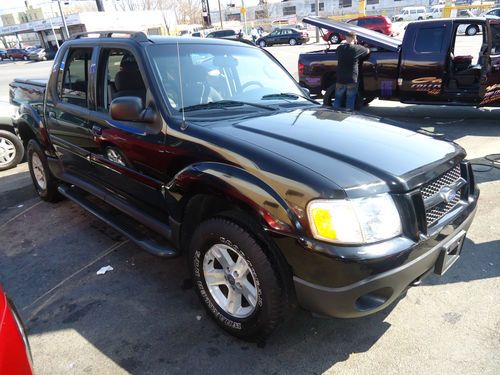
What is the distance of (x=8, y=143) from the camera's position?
6930 millimetres

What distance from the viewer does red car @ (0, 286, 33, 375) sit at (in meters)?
1.56

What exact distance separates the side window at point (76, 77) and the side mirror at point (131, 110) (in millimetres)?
1092

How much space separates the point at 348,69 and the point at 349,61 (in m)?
0.15

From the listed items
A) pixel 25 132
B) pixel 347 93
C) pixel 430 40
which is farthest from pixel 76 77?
pixel 430 40

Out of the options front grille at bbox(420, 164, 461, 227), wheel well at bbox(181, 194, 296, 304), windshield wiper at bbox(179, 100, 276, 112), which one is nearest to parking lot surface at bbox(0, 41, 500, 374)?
wheel well at bbox(181, 194, 296, 304)

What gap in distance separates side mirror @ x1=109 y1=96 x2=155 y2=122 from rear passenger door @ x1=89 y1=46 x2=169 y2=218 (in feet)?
0.28

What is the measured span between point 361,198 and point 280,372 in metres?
1.13

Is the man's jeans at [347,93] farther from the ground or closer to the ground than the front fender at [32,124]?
closer to the ground

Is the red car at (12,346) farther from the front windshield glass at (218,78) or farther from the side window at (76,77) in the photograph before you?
the side window at (76,77)

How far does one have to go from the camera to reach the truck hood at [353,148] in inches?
83.7

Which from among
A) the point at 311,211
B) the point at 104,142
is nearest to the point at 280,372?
the point at 311,211

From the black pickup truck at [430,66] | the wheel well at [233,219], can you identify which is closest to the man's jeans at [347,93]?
the black pickup truck at [430,66]

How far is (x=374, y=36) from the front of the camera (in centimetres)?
834

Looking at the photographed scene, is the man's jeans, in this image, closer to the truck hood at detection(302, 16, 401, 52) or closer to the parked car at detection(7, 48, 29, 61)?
the truck hood at detection(302, 16, 401, 52)
